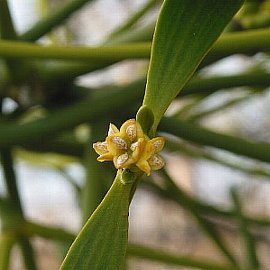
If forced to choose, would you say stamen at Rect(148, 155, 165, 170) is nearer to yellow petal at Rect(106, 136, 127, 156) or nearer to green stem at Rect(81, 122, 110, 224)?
yellow petal at Rect(106, 136, 127, 156)

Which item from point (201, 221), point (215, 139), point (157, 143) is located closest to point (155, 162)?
point (157, 143)

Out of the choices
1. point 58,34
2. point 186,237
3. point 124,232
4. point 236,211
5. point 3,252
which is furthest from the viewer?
point 186,237

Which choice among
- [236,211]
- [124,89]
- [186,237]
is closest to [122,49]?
[124,89]

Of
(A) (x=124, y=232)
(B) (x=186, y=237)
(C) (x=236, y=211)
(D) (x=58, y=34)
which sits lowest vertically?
(A) (x=124, y=232)

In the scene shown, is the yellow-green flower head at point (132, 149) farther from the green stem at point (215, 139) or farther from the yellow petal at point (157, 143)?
→ the green stem at point (215, 139)

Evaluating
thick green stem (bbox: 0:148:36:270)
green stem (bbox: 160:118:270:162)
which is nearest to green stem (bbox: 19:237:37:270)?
thick green stem (bbox: 0:148:36:270)

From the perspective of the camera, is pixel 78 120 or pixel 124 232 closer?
pixel 124 232

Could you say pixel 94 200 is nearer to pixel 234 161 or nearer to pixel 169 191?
pixel 169 191

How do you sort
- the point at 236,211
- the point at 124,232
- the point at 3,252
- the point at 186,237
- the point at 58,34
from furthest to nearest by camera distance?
the point at 186,237
the point at 58,34
the point at 236,211
the point at 3,252
the point at 124,232
